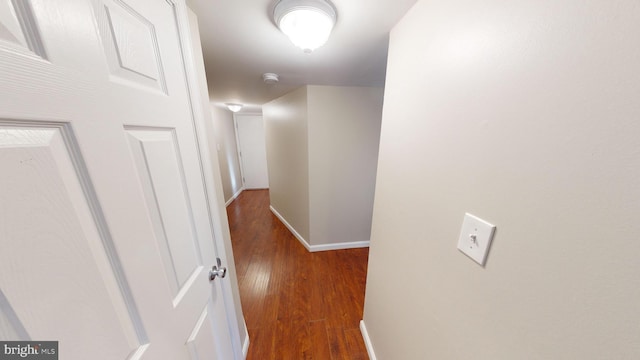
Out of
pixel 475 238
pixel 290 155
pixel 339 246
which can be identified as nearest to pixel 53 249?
pixel 475 238

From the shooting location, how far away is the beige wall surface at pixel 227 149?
3424mm

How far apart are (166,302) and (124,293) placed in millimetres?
159

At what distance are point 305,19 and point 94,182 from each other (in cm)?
93

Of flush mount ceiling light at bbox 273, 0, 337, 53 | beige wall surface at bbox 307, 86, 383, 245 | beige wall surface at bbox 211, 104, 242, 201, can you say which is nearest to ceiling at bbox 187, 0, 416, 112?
flush mount ceiling light at bbox 273, 0, 337, 53

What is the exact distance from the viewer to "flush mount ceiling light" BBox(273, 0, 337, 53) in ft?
2.45

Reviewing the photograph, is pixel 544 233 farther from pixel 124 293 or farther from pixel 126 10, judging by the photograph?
pixel 126 10

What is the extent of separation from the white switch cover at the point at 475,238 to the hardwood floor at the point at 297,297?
126cm

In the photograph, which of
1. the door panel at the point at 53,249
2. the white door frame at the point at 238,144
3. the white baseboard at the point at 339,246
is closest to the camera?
the door panel at the point at 53,249

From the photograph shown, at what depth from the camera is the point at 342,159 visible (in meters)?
2.11

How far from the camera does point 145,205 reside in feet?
1.57

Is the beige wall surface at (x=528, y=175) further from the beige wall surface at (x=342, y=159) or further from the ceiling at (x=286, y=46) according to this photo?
the beige wall surface at (x=342, y=159)

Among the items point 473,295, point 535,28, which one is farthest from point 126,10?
point 473,295

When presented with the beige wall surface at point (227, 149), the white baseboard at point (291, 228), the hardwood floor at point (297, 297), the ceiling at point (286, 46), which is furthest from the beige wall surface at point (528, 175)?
the beige wall surface at point (227, 149)

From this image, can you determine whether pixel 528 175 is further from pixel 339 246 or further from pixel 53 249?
pixel 339 246
